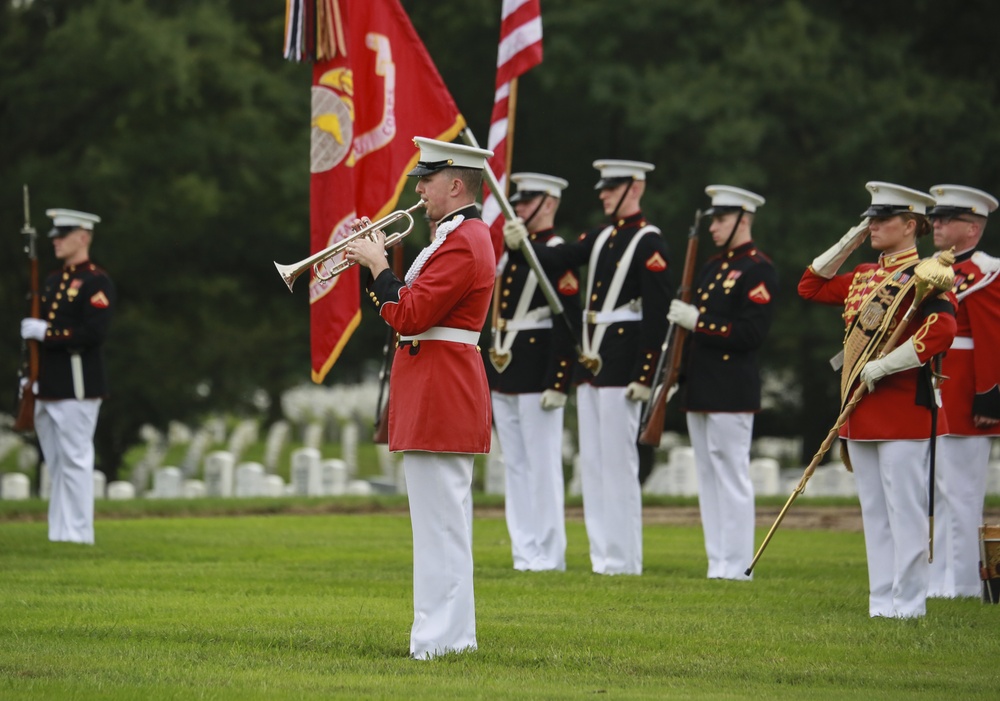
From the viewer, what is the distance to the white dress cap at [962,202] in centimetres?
1062

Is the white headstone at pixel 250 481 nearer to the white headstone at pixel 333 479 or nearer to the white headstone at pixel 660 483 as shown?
the white headstone at pixel 333 479

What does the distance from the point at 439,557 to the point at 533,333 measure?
442 centimetres

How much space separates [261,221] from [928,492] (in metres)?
20.4

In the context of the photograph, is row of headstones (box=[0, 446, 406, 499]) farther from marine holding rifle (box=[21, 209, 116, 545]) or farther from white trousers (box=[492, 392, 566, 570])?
white trousers (box=[492, 392, 566, 570])

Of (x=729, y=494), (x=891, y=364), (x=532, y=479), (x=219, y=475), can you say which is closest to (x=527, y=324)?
(x=532, y=479)

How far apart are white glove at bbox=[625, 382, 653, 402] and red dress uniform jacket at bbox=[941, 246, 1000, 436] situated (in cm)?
186

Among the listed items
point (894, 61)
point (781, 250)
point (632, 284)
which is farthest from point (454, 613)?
point (894, 61)

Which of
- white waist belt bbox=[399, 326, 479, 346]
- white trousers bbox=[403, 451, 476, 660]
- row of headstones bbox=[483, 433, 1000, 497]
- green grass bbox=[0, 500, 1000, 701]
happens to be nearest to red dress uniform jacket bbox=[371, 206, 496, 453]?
white waist belt bbox=[399, 326, 479, 346]

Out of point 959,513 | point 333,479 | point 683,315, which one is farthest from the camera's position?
point 333,479

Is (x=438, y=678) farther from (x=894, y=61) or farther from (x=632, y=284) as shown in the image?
(x=894, y=61)

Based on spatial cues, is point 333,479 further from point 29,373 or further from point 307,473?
point 29,373

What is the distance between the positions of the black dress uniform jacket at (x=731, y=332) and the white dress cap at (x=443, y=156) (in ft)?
12.5

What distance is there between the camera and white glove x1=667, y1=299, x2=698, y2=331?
11.3 meters

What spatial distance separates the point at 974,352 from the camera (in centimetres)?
1076
